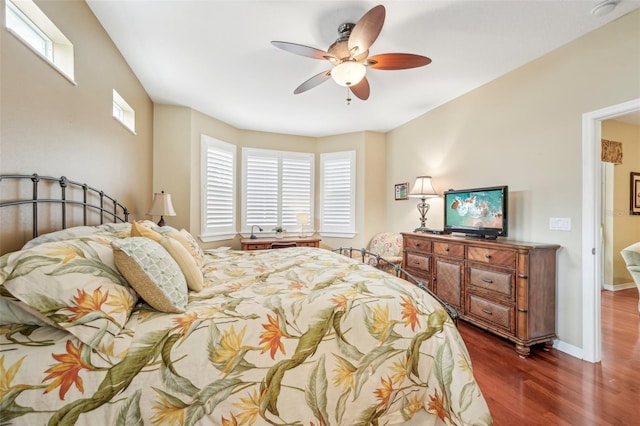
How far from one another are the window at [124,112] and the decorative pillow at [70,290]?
81.7 inches

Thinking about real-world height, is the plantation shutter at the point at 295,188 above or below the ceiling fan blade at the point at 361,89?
below

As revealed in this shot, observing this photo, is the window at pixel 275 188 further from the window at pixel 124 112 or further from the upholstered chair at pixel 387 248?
the window at pixel 124 112

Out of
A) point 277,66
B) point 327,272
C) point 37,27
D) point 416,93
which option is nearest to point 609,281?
point 416,93

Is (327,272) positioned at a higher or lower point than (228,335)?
higher

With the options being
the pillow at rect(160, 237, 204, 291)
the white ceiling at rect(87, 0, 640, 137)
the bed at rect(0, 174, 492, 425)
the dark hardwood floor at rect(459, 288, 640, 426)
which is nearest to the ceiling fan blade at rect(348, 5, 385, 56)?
the white ceiling at rect(87, 0, 640, 137)

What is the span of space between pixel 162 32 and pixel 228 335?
2.54 meters

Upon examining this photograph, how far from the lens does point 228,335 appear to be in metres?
1.08

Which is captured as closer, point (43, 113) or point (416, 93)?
point (43, 113)

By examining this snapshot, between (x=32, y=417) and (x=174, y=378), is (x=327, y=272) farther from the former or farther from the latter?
(x=32, y=417)

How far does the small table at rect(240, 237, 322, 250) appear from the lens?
14.1 ft

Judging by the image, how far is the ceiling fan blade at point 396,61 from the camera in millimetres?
2020

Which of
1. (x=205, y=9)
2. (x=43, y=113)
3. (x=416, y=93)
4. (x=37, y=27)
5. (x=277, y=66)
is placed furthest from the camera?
(x=416, y=93)

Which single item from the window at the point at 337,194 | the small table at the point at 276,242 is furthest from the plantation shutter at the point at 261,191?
the window at the point at 337,194

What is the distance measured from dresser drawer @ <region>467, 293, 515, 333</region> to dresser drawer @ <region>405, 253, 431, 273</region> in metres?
0.64
